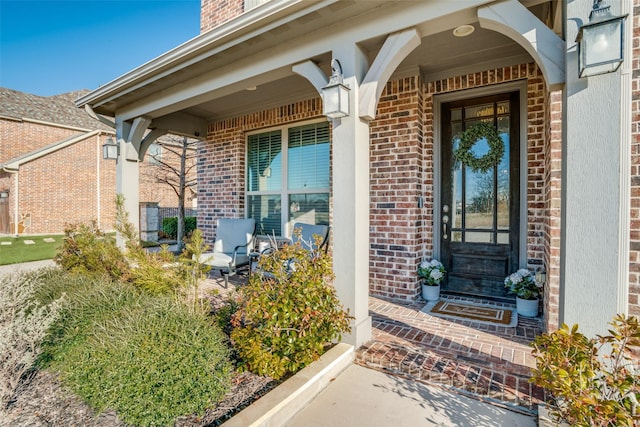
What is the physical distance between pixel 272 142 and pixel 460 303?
12.2 ft

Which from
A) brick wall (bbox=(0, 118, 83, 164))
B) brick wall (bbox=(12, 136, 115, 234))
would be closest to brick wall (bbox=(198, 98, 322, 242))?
brick wall (bbox=(12, 136, 115, 234))

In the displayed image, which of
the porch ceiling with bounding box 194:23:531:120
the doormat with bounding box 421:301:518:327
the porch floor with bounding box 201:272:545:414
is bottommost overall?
the porch floor with bounding box 201:272:545:414

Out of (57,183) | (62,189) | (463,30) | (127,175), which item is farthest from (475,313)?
(57,183)

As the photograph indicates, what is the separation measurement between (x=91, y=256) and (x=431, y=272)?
3986 mm

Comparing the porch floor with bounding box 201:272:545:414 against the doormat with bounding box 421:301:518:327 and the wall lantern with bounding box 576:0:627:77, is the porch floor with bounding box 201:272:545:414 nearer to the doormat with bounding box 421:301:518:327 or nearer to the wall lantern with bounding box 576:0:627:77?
the doormat with bounding box 421:301:518:327

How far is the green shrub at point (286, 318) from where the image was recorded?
2139 millimetres

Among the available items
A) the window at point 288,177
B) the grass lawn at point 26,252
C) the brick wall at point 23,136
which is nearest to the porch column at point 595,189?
the window at point 288,177

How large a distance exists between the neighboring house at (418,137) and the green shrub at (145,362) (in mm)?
1144

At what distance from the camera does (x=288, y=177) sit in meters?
5.39

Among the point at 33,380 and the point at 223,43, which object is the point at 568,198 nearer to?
the point at 223,43

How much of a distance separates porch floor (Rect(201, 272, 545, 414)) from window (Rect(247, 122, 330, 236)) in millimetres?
2277

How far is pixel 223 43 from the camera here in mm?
3180

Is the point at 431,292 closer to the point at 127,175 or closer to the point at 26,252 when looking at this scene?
the point at 127,175

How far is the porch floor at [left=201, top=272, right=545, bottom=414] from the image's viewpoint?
2053 mm
